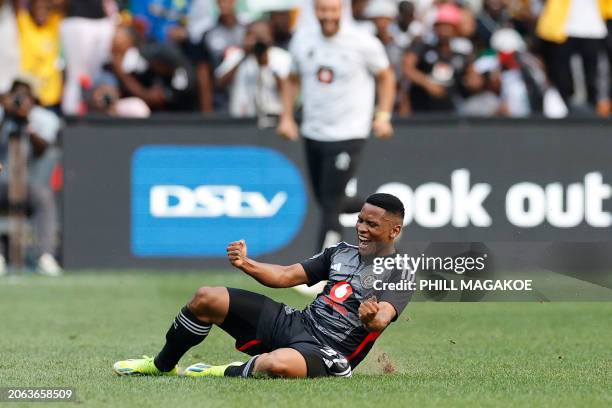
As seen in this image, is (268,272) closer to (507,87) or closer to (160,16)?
(507,87)

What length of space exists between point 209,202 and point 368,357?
7184mm

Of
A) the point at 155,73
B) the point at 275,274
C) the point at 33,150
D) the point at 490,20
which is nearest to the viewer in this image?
the point at 275,274

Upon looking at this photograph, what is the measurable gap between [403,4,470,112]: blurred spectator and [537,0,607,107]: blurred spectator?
3.47 ft

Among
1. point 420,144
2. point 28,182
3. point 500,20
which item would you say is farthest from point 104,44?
point 500,20

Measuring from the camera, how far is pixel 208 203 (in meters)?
15.9

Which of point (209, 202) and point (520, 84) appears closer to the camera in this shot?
point (209, 202)

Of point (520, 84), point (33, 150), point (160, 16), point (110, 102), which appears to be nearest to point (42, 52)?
point (160, 16)

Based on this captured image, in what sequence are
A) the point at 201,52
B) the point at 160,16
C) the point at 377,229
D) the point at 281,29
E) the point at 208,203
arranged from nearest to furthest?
1. the point at 377,229
2. the point at 208,203
3. the point at 201,52
4. the point at 281,29
5. the point at 160,16

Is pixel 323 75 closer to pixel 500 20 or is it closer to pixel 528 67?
pixel 528 67

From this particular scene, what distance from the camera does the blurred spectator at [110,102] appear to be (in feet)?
54.7

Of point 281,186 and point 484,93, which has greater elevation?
point 484,93

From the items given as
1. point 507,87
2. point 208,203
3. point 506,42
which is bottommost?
point 208,203

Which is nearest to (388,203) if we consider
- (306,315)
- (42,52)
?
(306,315)

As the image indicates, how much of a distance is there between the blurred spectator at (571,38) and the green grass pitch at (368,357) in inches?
183
